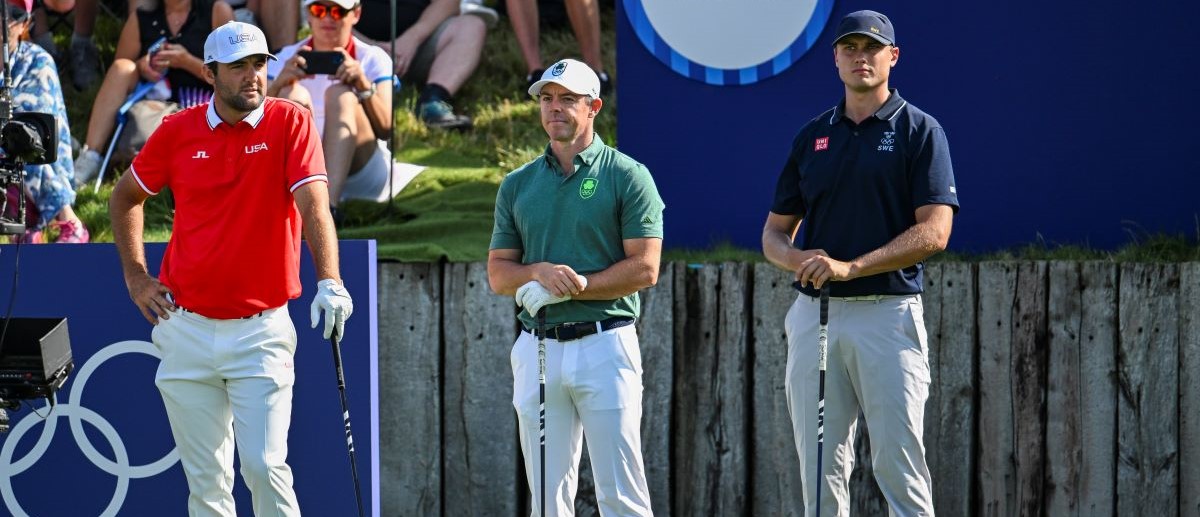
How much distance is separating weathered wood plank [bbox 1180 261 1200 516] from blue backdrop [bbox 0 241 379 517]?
3084mm

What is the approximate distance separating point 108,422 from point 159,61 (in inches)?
84.7

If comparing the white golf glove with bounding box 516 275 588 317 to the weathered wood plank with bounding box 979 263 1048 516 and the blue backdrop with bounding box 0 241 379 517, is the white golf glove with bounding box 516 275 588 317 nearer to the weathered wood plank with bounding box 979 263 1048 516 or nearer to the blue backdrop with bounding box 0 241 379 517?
the blue backdrop with bounding box 0 241 379 517

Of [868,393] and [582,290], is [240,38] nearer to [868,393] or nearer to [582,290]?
[582,290]

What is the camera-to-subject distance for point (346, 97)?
6.46 m

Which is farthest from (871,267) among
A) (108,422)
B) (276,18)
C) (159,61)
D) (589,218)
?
(159,61)

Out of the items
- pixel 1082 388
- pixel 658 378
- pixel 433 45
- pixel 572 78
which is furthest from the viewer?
pixel 433 45

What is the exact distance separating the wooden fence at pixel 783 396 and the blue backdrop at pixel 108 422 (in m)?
0.68

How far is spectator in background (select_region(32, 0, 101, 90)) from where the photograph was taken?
717 cm

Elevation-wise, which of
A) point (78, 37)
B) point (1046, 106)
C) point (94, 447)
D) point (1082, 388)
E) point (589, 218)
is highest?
point (78, 37)

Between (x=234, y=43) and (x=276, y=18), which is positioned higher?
(x=276, y=18)

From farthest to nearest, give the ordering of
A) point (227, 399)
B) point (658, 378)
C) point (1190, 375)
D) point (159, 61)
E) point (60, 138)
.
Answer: point (159, 61) → point (60, 138) → point (658, 378) → point (1190, 375) → point (227, 399)

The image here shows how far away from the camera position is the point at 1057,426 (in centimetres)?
549

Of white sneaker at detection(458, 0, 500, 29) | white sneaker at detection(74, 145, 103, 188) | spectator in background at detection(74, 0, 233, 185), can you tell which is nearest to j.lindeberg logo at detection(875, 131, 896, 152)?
white sneaker at detection(458, 0, 500, 29)

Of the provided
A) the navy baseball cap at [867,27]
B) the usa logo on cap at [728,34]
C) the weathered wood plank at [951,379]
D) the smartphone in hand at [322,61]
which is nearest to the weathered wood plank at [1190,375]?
the weathered wood plank at [951,379]
